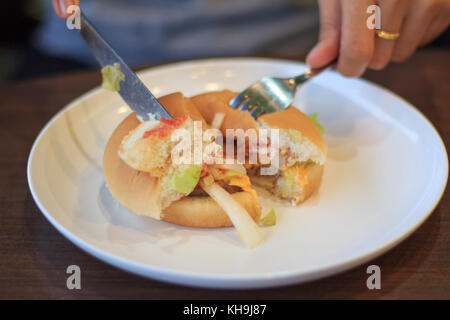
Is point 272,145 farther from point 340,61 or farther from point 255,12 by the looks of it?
point 255,12

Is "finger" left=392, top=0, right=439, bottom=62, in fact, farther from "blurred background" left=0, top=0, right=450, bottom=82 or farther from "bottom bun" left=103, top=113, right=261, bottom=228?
"bottom bun" left=103, top=113, right=261, bottom=228

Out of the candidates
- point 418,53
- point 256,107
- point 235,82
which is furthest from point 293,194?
point 418,53

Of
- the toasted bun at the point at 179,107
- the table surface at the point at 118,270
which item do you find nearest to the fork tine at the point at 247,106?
the toasted bun at the point at 179,107

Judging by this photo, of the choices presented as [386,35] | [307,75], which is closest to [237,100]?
[307,75]

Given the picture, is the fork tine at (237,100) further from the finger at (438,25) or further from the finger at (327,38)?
the finger at (438,25)

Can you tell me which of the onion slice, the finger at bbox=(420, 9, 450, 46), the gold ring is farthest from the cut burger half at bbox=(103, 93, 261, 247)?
the finger at bbox=(420, 9, 450, 46)

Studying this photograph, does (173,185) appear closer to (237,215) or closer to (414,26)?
(237,215)
